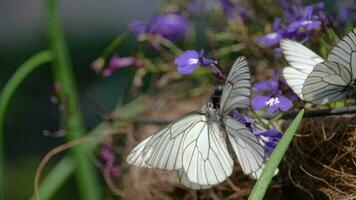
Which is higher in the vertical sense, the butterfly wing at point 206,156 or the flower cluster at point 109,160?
the butterfly wing at point 206,156

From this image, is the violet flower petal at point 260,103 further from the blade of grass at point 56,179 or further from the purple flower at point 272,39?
the blade of grass at point 56,179

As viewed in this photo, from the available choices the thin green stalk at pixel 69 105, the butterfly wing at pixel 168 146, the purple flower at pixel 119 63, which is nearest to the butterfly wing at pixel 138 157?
the butterfly wing at pixel 168 146

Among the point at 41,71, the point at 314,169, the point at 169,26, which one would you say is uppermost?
the point at 169,26

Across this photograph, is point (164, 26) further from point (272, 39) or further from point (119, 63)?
point (272, 39)

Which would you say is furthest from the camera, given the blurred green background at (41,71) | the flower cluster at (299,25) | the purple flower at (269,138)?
the blurred green background at (41,71)

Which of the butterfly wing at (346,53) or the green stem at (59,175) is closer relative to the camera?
the butterfly wing at (346,53)

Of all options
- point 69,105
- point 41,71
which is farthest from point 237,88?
point 41,71

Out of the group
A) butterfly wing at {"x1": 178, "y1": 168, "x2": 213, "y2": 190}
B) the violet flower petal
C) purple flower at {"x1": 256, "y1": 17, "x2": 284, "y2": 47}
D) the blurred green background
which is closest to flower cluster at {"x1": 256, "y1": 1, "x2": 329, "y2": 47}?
purple flower at {"x1": 256, "y1": 17, "x2": 284, "y2": 47}
